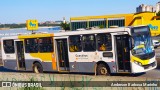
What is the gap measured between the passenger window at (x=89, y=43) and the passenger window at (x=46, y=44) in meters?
2.76

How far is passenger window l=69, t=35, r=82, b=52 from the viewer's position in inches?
716

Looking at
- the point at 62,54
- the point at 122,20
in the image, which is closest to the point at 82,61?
the point at 62,54

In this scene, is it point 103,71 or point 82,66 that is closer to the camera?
point 103,71

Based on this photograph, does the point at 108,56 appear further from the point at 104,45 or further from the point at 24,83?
the point at 24,83

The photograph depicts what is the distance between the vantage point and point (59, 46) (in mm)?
19375

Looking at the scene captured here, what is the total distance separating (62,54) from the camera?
19.3 meters

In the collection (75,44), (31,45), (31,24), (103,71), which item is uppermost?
(31,24)

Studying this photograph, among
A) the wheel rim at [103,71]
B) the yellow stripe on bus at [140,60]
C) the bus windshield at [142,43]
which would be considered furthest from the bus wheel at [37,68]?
the bus windshield at [142,43]

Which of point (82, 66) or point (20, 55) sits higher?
point (20, 55)

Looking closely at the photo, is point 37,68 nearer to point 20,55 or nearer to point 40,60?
point 40,60

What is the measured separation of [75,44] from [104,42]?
6.99ft

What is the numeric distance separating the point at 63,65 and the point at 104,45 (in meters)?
3.56

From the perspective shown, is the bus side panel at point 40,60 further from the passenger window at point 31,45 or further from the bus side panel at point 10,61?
the bus side panel at point 10,61

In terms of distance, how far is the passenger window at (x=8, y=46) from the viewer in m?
22.7
